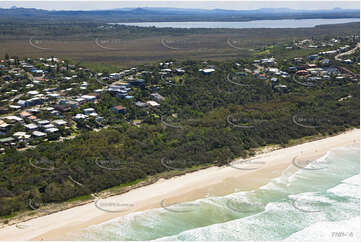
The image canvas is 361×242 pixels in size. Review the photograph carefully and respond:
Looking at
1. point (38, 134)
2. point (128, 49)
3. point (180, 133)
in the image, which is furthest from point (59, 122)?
point (128, 49)

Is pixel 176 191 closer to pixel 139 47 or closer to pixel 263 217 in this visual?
pixel 263 217

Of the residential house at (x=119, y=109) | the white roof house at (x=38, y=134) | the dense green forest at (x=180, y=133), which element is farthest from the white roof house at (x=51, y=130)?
the residential house at (x=119, y=109)

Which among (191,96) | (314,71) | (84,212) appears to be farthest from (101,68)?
(84,212)

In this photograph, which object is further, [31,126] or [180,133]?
[180,133]

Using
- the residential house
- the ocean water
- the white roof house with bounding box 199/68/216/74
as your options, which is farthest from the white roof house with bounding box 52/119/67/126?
the white roof house with bounding box 199/68/216/74

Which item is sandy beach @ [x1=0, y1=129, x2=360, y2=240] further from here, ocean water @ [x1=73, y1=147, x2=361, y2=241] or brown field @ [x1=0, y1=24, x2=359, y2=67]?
brown field @ [x1=0, y1=24, x2=359, y2=67]
